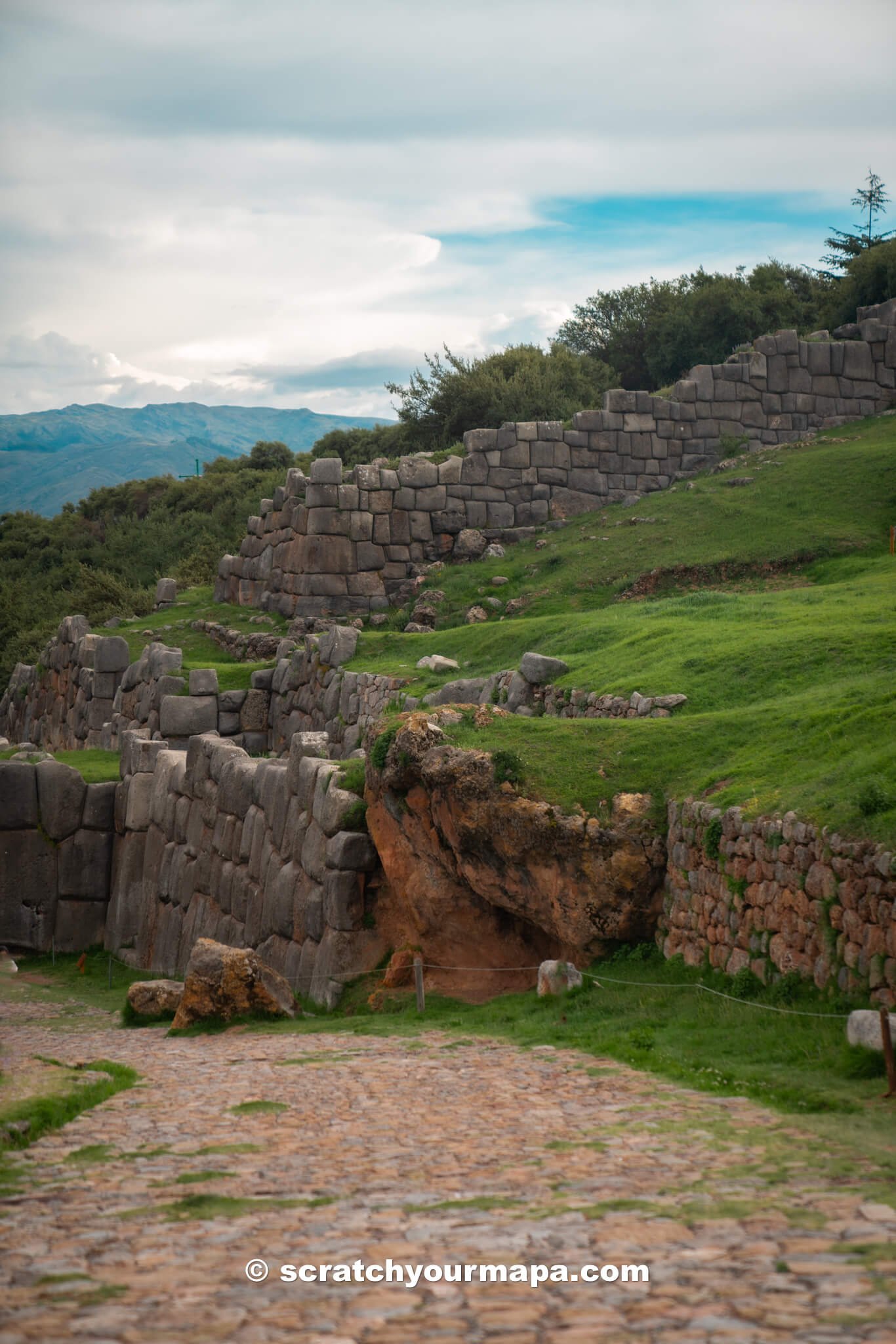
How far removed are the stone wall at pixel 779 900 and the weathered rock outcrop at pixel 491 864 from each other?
0.37 m

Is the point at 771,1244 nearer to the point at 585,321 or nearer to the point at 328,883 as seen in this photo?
the point at 328,883

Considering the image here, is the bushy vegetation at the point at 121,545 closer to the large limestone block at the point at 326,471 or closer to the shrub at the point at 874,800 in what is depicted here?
the large limestone block at the point at 326,471

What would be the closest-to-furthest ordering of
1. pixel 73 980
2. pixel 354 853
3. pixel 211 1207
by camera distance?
pixel 211 1207
pixel 354 853
pixel 73 980

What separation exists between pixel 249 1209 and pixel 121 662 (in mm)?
22247

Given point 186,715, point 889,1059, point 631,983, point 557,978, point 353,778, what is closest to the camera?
point 889,1059

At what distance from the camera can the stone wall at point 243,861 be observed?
1477cm

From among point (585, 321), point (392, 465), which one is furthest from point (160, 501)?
point (392, 465)

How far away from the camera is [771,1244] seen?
18.6 feet

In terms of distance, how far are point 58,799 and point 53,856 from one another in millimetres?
871

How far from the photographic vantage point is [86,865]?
21.8 meters

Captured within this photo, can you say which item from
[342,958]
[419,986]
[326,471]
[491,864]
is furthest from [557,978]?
[326,471]

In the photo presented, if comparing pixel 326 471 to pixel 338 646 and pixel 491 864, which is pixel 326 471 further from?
pixel 491 864

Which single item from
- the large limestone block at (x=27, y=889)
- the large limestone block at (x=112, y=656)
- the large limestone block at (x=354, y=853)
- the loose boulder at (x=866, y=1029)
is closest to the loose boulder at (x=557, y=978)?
the large limestone block at (x=354, y=853)

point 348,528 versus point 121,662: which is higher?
point 348,528
